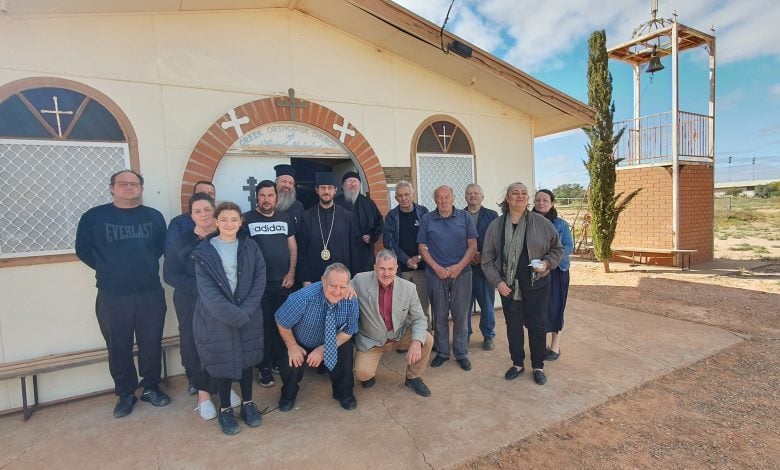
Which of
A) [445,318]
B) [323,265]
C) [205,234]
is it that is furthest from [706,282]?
[205,234]

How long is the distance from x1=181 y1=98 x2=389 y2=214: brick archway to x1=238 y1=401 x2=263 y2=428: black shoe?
1987 mm

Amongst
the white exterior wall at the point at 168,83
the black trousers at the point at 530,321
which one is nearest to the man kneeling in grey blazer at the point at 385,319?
the black trousers at the point at 530,321

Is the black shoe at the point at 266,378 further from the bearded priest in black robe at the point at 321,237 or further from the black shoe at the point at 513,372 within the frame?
the black shoe at the point at 513,372

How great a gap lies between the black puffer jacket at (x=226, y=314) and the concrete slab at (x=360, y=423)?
550 mm

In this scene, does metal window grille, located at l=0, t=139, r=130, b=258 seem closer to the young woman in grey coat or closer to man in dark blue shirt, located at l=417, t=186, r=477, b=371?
the young woman in grey coat

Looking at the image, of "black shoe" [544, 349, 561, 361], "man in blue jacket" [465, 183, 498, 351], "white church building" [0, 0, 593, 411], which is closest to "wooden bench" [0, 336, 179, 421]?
"white church building" [0, 0, 593, 411]

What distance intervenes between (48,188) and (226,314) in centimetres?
212

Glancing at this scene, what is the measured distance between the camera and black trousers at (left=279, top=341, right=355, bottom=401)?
3.35 metres

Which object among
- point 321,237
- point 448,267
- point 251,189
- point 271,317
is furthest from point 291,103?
point 448,267

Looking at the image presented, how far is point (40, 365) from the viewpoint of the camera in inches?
132

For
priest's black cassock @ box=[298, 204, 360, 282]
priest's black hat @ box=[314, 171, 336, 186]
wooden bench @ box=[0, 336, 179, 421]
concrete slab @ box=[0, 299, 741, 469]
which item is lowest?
concrete slab @ box=[0, 299, 741, 469]

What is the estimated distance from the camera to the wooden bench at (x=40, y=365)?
3271mm

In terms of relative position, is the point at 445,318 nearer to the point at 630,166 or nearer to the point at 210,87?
the point at 210,87

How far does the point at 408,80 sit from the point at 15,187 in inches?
164
